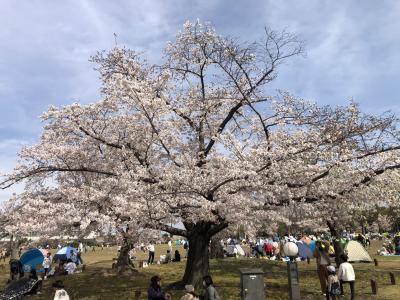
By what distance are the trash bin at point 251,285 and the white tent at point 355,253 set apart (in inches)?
655

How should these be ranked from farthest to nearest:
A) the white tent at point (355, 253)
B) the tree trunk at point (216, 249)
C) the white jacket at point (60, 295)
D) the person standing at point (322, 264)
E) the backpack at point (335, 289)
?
1. the tree trunk at point (216, 249)
2. the white tent at point (355, 253)
3. the person standing at point (322, 264)
4. the backpack at point (335, 289)
5. the white jacket at point (60, 295)

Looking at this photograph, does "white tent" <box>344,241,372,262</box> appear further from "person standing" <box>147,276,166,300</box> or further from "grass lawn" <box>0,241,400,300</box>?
"person standing" <box>147,276,166,300</box>

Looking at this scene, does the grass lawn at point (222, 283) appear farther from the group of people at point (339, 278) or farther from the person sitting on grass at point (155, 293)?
the person sitting on grass at point (155, 293)

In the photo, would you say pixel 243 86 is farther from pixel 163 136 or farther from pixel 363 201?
pixel 363 201

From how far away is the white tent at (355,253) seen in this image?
26.4 metres

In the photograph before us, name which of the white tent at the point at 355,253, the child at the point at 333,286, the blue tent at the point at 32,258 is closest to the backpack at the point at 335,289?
the child at the point at 333,286

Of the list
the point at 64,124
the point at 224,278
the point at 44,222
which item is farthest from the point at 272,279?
the point at 64,124

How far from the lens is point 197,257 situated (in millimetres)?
15445

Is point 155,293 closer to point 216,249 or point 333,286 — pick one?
point 333,286

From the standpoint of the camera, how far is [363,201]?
15.1m

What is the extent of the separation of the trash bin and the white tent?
16649 millimetres

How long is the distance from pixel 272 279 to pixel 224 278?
7.34ft

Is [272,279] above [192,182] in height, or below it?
below

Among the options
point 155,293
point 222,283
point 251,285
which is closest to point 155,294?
point 155,293
